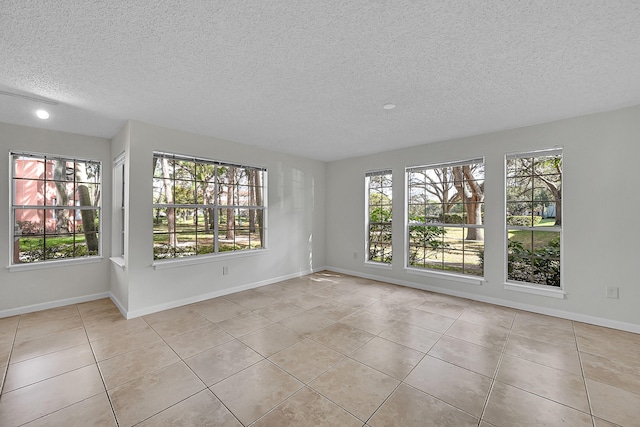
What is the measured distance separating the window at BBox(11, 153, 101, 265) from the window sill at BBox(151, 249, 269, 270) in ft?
4.52

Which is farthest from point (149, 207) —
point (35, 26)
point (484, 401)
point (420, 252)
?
point (420, 252)

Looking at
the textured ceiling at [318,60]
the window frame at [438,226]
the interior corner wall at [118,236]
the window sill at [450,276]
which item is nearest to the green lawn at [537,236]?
the window frame at [438,226]

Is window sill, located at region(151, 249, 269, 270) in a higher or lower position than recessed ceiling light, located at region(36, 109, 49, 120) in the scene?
lower

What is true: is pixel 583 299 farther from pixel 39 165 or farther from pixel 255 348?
pixel 39 165

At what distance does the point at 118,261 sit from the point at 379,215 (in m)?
4.37

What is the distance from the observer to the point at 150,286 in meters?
3.44

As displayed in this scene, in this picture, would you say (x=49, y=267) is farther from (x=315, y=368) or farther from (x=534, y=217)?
(x=534, y=217)

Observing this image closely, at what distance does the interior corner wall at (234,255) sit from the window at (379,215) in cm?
113

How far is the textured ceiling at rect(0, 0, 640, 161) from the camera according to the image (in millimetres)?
1550

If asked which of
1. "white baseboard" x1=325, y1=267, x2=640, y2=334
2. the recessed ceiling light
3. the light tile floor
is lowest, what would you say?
the light tile floor

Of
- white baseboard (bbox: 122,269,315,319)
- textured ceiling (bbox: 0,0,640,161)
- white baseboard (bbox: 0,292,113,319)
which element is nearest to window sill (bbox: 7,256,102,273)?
white baseboard (bbox: 0,292,113,319)

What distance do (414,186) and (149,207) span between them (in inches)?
163

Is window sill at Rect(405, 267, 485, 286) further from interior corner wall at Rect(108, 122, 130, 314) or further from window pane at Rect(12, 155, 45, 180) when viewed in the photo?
window pane at Rect(12, 155, 45, 180)

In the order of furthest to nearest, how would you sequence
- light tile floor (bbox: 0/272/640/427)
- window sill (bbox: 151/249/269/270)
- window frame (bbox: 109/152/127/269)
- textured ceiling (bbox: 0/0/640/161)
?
1. window frame (bbox: 109/152/127/269)
2. window sill (bbox: 151/249/269/270)
3. light tile floor (bbox: 0/272/640/427)
4. textured ceiling (bbox: 0/0/640/161)
